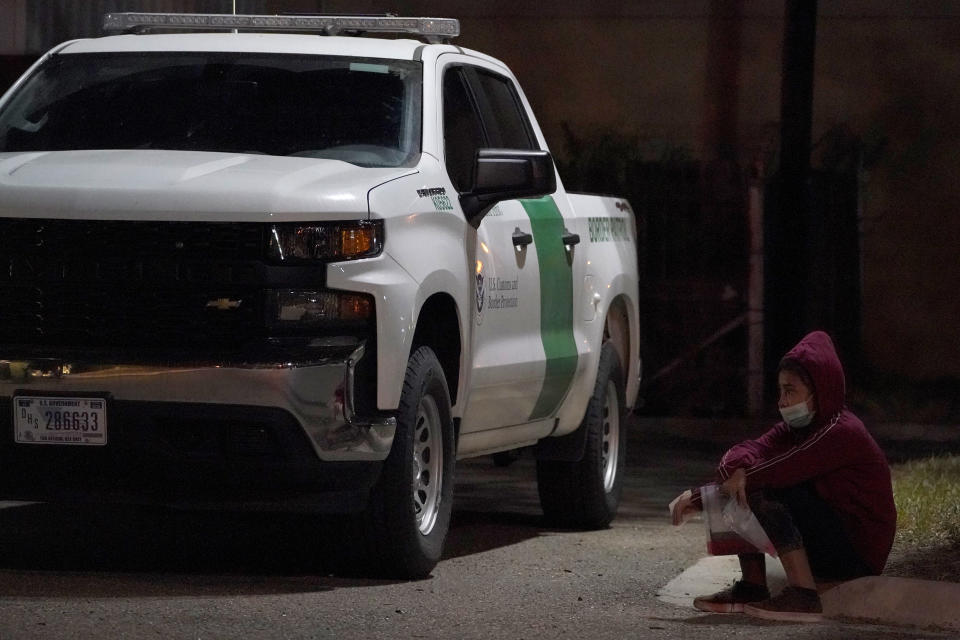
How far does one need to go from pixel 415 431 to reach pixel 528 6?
447 inches

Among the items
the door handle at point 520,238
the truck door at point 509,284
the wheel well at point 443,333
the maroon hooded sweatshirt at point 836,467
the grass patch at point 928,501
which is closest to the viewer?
the maroon hooded sweatshirt at point 836,467

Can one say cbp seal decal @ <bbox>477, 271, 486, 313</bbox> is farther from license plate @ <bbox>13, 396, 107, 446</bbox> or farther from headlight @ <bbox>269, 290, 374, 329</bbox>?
license plate @ <bbox>13, 396, 107, 446</bbox>

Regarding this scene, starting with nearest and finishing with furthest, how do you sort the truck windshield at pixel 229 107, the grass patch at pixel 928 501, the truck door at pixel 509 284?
the truck windshield at pixel 229 107
the truck door at pixel 509 284
the grass patch at pixel 928 501

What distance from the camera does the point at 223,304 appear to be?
7.06 metres

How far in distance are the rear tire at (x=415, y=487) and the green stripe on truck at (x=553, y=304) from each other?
113 centimetres

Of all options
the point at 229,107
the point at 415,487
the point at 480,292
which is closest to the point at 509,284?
the point at 480,292

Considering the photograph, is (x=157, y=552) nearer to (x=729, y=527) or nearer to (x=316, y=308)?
(x=316, y=308)

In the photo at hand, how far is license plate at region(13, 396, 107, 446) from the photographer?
707 cm

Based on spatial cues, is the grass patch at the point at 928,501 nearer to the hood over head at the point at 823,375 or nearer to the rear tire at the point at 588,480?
the rear tire at the point at 588,480

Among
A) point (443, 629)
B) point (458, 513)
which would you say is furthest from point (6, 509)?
point (443, 629)

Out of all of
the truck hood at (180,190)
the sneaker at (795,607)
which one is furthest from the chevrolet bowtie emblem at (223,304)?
the sneaker at (795,607)

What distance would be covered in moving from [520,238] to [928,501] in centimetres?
234

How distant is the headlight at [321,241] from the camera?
7.09 metres

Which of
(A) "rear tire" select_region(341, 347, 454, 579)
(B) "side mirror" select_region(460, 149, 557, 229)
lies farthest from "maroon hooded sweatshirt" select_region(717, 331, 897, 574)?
(B) "side mirror" select_region(460, 149, 557, 229)
